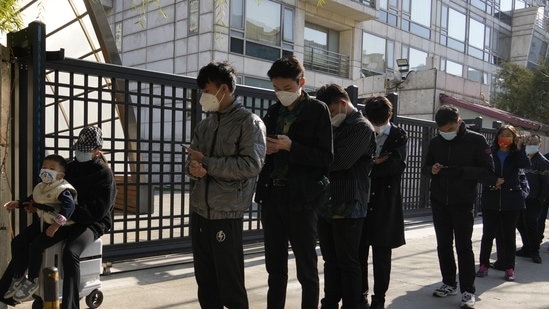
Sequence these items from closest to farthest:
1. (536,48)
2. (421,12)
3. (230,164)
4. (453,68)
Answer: (230,164)
(421,12)
(453,68)
(536,48)

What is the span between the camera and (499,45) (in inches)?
1218

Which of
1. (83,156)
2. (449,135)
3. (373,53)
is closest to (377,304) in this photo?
(449,135)

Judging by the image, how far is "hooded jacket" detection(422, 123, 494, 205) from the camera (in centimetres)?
454

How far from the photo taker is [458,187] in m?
4.56

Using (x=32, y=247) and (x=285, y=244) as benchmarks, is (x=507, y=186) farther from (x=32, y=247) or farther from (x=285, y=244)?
(x=32, y=247)

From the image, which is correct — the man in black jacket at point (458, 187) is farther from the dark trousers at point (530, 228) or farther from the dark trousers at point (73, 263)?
Result: the dark trousers at point (73, 263)

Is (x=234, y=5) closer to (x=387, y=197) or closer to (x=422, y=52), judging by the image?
(x=422, y=52)

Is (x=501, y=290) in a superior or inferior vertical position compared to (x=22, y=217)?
inferior

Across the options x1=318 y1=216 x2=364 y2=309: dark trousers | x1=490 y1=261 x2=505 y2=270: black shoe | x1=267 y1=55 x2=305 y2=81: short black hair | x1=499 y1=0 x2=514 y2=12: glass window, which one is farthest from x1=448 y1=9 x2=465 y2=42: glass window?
x1=267 y1=55 x2=305 y2=81: short black hair

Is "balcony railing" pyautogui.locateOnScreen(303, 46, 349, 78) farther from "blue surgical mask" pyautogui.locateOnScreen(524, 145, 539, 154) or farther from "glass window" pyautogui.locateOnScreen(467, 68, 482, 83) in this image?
"blue surgical mask" pyautogui.locateOnScreen(524, 145, 539, 154)

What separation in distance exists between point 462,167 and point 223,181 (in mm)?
2516

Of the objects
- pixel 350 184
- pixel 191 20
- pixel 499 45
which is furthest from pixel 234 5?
pixel 499 45

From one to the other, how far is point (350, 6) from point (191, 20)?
662 centimetres

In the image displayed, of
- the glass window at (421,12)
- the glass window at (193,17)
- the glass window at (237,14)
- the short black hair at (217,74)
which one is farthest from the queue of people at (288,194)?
the glass window at (421,12)
